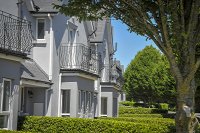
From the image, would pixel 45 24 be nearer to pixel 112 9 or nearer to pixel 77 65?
pixel 77 65

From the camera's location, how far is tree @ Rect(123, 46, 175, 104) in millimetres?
63594

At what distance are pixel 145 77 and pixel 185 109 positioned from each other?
5672 centimetres

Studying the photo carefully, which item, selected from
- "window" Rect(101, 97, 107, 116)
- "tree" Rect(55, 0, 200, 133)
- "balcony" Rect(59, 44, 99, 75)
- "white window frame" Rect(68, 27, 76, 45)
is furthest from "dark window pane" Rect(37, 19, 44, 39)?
"window" Rect(101, 97, 107, 116)

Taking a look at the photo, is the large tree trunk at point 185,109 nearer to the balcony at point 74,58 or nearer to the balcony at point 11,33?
the balcony at point 11,33

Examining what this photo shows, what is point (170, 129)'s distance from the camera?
19.3 metres

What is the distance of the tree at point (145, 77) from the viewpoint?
63594 millimetres

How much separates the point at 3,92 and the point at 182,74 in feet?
23.7

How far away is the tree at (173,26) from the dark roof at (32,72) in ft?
21.6

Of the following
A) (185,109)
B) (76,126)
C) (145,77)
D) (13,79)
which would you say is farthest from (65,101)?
(145,77)

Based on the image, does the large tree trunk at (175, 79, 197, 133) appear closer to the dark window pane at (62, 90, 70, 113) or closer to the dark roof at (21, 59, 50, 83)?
the dark roof at (21, 59, 50, 83)

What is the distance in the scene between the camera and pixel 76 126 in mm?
17969

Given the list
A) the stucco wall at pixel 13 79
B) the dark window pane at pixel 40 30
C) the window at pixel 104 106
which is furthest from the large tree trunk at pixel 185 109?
the window at pixel 104 106

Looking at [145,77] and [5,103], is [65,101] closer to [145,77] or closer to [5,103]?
[5,103]

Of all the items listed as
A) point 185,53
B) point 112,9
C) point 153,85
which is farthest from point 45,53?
point 153,85
